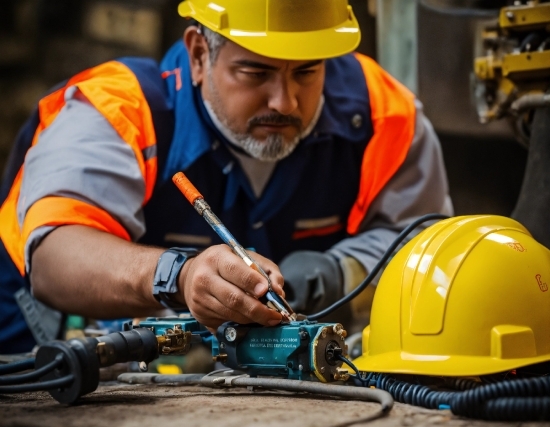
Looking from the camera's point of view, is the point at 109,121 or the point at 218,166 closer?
the point at 109,121

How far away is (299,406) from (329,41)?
121 centimetres

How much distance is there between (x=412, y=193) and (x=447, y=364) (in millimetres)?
1269

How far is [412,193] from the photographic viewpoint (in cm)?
282

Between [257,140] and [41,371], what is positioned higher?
[257,140]

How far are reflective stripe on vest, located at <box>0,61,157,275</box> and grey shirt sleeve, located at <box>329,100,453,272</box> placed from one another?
73 cm

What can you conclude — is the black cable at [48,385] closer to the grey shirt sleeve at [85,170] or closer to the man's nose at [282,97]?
the grey shirt sleeve at [85,170]

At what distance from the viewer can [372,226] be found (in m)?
2.85

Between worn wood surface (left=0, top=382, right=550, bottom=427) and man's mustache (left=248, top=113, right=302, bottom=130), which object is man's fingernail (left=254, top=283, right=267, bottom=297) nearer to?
worn wood surface (left=0, top=382, right=550, bottom=427)

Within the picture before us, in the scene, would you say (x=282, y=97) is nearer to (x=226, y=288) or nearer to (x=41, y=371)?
(x=226, y=288)

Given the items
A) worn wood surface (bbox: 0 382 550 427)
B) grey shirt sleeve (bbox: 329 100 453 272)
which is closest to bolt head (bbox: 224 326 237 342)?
worn wood surface (bbox: 0 382 550 427)

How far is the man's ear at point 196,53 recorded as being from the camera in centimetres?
265

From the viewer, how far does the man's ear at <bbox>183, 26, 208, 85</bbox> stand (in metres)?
2.65

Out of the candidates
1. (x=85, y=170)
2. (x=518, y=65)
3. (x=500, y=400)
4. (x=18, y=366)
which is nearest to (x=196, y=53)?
(x=85, y=170)

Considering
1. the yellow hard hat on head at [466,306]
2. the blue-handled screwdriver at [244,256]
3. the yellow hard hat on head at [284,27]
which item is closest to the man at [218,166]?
the yellow hard hat on head at [284,27]
